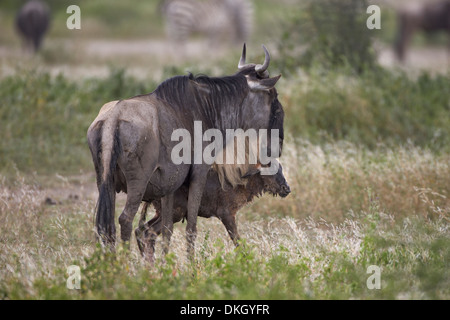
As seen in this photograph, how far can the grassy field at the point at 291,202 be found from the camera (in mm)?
4953

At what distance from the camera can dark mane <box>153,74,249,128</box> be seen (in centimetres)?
584

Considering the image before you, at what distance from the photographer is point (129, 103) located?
17.3 feet

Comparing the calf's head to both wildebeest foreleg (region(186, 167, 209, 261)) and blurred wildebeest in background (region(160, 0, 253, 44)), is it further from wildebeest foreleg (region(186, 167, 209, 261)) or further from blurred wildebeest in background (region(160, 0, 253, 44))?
blurred wildebeest in background (region(160, 0, 253, 44))

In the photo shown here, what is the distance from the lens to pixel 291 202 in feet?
25.9

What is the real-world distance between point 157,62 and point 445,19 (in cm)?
987

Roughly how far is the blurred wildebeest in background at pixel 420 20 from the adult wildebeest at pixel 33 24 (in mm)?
11889

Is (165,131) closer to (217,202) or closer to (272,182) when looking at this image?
(217,202)

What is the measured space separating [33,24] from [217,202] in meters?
15.8

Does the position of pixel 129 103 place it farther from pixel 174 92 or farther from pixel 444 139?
pixel 444 139

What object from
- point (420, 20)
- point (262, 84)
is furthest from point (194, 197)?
point (420, 20)

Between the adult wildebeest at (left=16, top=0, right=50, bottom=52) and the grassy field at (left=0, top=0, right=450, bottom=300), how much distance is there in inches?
197

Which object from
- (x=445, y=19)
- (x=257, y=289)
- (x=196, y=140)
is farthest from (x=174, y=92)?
(x=445, y=19)

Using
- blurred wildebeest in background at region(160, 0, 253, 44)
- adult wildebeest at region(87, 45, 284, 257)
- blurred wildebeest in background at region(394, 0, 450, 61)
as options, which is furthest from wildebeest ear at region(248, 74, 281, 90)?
blurred wildebeest in background at region(160, 0, 253, 44)

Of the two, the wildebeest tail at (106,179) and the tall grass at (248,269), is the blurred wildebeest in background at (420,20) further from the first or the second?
the wildebeest tail at (106,179)
